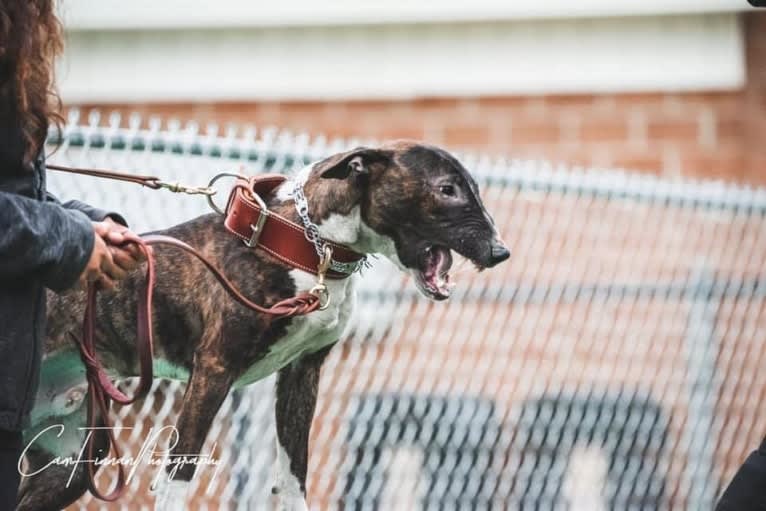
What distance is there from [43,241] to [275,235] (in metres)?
0.93

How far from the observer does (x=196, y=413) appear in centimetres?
315

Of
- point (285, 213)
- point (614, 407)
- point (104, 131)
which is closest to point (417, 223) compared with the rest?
point (285, 213)

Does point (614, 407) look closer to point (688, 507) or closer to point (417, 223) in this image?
point (688, 507)

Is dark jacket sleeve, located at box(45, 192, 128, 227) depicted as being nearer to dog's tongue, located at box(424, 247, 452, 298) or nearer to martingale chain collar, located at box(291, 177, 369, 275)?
martingale chain collar, located at box(291, 177, 369, 275)

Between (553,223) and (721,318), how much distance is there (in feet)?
2.95

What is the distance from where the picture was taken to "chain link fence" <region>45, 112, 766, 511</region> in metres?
5.21

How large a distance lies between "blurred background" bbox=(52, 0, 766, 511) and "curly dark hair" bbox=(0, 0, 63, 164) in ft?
3.91

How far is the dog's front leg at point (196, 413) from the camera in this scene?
3.14 metres

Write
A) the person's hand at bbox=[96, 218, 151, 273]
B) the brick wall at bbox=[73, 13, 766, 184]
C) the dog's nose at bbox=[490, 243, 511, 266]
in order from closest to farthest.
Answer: the person's hand at bbox=[96, 218, 151, 273] → the dog's nose at bbox=[490, 243, 511, 266] → the brick wall at bbox=[73, 13, 766, 184]

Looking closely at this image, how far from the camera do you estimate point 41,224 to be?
239 centimetres

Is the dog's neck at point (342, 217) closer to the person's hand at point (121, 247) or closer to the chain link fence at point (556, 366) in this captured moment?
the person's hand at point (121, 247)

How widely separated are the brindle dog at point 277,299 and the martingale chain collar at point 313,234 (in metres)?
0.02

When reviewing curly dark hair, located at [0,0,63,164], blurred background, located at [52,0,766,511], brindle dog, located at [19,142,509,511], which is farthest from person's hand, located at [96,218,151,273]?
blurred background, located at [52,0,766,511]

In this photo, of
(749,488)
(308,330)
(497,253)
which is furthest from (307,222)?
(749,488)
